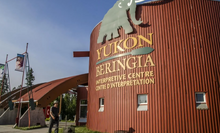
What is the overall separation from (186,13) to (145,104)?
6.01 meters

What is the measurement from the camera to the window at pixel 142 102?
38.3 ft

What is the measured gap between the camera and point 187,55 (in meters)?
11.3

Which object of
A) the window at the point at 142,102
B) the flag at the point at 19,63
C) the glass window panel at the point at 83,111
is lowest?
the glass window panel at the point at 83,111

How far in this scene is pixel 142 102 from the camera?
11.9 m

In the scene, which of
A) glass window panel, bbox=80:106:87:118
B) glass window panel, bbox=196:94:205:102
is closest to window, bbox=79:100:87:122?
glass window panel, bbox=80:106:87:118

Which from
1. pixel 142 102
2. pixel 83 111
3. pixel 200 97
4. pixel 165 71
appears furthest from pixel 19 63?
pixel 200 97

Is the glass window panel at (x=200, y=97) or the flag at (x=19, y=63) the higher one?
the flag at (x=19, y=63)

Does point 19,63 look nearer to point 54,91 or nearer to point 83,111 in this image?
point 54,91

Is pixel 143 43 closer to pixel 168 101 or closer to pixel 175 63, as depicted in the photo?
pixel 175 63

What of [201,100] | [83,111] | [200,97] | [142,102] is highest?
[200,97]

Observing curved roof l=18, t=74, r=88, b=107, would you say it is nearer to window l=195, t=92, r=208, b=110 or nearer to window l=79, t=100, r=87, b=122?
window l=79, t=100, r=87, b=122

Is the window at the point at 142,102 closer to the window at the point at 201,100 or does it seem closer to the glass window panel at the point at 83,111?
the window at the point at 201,100

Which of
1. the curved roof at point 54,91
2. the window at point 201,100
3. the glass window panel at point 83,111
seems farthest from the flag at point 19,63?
the window at point 201,100

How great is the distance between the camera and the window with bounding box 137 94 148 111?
38.3 feet
